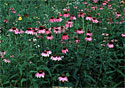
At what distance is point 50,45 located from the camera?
304cm

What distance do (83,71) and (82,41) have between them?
23.5 inches

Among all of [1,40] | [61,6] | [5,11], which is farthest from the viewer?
[61,6]

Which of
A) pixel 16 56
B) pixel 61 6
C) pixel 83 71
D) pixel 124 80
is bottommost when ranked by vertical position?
pixel 124 80

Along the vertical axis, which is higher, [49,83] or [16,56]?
[16,56]

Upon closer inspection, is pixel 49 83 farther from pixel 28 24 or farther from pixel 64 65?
pixel 28 24

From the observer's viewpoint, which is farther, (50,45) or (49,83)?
(50,45)

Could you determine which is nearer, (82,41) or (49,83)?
(49,83)

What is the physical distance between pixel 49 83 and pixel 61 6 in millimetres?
3386

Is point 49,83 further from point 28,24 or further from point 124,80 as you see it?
point 28,24

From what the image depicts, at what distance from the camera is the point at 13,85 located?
2.63 m

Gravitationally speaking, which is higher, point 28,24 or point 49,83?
point 28,24

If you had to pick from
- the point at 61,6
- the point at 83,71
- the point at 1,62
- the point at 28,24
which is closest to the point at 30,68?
the point at 1,62

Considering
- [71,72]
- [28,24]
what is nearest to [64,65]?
[71,72]

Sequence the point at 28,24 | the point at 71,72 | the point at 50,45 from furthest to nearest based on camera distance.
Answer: the point at 28,24 < the point at 50,45 < the point at 71,72
